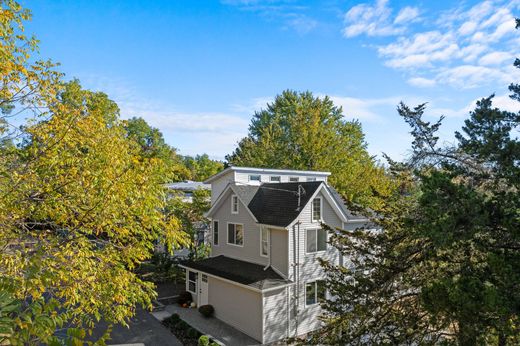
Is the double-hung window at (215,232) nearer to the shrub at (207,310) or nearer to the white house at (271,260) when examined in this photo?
the white house at (271,260)

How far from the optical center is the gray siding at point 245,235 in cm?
1878

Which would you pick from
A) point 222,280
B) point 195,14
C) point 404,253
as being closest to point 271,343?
point 222,280

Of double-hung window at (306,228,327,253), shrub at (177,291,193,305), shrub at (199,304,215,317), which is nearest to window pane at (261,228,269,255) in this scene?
double-hung window at (306,228,327,253)

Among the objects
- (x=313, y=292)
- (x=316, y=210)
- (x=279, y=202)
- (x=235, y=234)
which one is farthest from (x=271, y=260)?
(x=316, y=210)

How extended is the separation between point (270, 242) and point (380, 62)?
1077 cm

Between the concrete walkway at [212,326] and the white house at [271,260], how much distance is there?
37 centimetres

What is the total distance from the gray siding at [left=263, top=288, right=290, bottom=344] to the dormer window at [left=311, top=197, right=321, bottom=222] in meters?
4.08

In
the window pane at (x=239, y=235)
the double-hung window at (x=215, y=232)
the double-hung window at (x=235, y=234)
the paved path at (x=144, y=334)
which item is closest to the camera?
the paved path at (x=144, y=334)

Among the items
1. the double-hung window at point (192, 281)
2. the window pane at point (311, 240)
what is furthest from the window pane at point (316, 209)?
the double-hung window at point (192, 281)

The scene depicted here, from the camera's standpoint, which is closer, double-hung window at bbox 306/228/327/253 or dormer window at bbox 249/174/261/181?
double-hung window at bbox 306/228/327/253

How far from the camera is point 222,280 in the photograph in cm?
1805

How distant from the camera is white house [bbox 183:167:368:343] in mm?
16359

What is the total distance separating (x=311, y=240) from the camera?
57.9 feet

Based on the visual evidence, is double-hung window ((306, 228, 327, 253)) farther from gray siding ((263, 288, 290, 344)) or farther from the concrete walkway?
the concrete walkway
